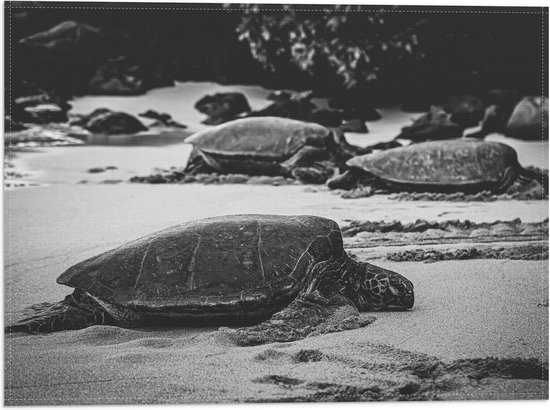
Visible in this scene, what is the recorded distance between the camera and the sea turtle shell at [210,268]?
2.13 m

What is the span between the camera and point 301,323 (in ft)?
7.01

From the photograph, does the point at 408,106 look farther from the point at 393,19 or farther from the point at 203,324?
the point at 203,324

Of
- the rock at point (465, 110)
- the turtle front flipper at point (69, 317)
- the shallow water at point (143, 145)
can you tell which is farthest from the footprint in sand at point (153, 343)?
the rock at point (465, 110)

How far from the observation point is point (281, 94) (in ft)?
9.34

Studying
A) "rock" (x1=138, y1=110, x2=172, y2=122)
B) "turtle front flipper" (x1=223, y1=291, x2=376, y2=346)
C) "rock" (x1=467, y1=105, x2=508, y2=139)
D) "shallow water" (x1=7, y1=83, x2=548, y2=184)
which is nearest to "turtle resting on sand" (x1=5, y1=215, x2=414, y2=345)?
"turtle front flipper" (x1=223, y1=291, x2=376, y2=346)

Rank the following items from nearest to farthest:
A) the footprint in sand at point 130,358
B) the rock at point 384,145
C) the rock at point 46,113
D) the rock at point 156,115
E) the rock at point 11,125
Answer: the footprint in sand at point 130,358 < the rock at point 11,125 < the rock at point 46,113 < the rock at point 156,115 < the rock at point 384,145

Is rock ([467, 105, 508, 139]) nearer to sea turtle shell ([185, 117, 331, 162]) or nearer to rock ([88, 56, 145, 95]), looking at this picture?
sea turtle shell ([185, 117, 331, 162])

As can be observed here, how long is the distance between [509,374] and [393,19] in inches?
60.4

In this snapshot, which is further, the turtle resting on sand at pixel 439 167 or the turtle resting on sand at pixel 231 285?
the turtle resting on sand at pixel 439 167

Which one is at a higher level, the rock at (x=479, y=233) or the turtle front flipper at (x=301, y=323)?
the rock at (x=479, y=233)

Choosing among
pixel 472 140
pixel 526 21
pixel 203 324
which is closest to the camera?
pixel 203 324

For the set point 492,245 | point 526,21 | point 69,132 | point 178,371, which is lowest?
point 178,371

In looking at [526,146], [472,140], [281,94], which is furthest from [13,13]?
[526,146]

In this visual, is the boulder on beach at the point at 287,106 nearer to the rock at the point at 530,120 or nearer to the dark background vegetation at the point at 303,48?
the dark background vegetation at the point at 303,48
